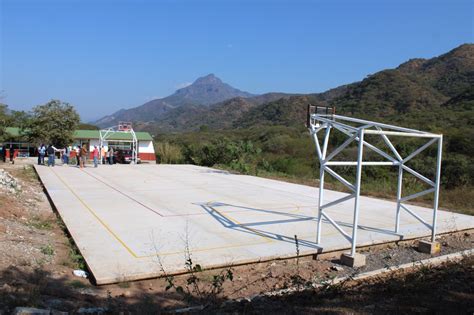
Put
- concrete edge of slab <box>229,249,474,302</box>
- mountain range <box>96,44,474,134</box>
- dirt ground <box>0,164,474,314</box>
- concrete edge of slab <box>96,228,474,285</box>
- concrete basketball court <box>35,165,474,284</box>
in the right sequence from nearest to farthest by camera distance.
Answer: dirt ground <box>0,164,474,314</box>, concrete edge of slab <box>229,249,474,302</box>, concrete edge of slab <box>96,228,474,285</box>, concrete basketball court <box>35,165,474,284</box>, mountain range <box>96,44,474,134</box>

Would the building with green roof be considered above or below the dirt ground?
above

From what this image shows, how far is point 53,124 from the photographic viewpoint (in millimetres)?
38281

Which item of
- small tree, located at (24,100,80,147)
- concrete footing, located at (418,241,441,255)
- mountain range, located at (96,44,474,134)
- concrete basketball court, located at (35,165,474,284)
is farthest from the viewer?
mountain range, located at (96,44,474,134)

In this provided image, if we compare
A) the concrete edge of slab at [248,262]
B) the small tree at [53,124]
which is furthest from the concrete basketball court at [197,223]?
the small tree at [53,124]

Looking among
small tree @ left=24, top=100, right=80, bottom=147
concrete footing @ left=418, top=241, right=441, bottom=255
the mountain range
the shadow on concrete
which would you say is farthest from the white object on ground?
the mountain range

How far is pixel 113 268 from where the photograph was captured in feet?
22.6

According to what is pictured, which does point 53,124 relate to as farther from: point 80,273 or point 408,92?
point 408,92

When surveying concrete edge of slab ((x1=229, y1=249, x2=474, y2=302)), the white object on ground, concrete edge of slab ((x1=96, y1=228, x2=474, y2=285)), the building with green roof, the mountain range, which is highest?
the mountain range

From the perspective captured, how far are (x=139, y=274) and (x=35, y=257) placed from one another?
1.98m

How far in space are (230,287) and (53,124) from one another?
36085 millimetres

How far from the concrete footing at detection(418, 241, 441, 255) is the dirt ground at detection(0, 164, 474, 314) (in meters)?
0.17

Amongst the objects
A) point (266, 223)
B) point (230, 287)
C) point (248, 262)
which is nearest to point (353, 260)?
point (248, 262)

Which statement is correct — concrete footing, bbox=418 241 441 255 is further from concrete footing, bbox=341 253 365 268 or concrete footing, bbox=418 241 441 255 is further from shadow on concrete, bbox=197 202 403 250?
concrete footing, bbox=341 253 365 268

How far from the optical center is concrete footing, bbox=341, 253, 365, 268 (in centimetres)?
778
